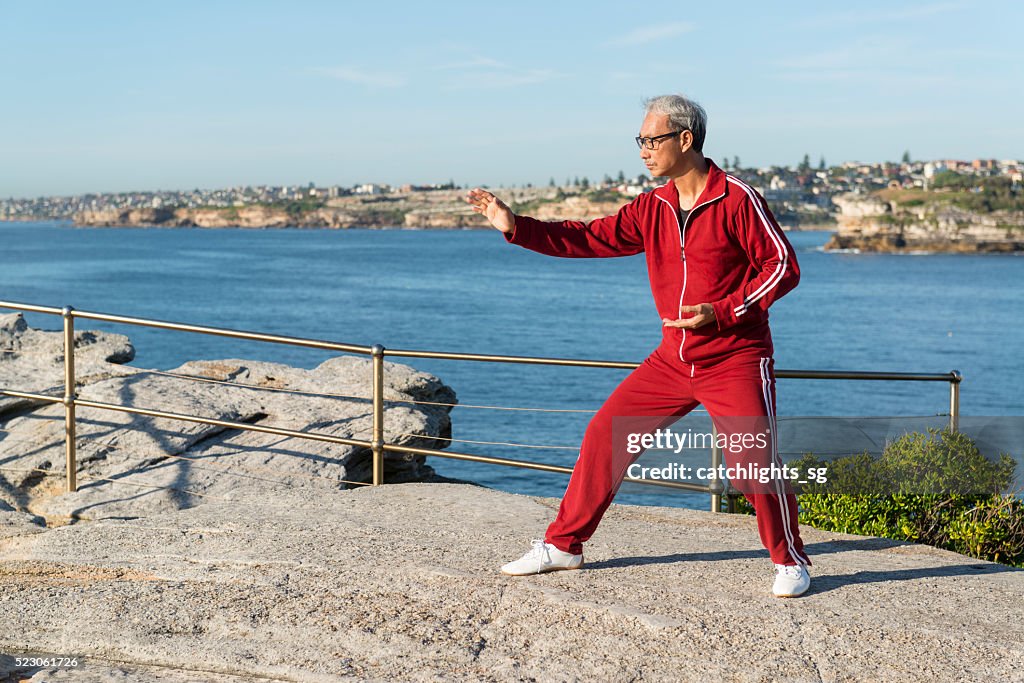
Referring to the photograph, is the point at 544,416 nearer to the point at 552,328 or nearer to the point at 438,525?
the point at 552,328

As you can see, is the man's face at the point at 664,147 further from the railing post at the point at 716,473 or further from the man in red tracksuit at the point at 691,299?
the railing post at the point at 716,473

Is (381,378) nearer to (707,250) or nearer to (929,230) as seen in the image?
(707,250)

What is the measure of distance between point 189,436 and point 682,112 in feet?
17.0

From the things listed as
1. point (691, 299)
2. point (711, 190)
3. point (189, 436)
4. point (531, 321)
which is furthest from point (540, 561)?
point (531, 321)

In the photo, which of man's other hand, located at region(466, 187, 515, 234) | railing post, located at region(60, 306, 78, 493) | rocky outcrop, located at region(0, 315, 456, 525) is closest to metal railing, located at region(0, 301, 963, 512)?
railing post, located at region(60, 306, 78, 493)

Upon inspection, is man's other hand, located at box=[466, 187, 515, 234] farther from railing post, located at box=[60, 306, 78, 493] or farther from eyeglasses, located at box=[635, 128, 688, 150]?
railing post, located at box=[60, 306, 78, 493]

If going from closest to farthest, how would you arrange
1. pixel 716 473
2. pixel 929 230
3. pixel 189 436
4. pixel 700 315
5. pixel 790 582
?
pixel 700 315 < pixel 790 582 < pixel 716 473 < pixel 189 436 < pixel 929 230

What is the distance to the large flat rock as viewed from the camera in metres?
3.88

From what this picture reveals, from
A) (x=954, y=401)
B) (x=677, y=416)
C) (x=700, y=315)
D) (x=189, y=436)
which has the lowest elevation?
(x=189, y=436)

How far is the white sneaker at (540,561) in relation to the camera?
471 cm

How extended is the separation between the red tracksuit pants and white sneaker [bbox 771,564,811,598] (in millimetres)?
35

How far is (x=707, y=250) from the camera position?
433cm

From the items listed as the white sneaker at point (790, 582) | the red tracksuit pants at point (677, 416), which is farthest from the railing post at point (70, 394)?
the white sneaker at point (790, 582)

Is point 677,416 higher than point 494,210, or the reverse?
point 494,210
